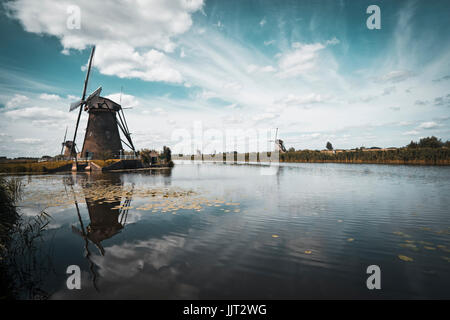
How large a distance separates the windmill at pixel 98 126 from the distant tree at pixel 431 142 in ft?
247

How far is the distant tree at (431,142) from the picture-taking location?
55688 millimetres

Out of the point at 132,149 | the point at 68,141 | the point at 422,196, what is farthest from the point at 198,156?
the point at 422,196

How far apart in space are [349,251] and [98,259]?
5.78 meters

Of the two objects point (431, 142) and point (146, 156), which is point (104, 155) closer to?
point (146, 156)

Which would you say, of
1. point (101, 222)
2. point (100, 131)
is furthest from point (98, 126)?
point (101, 222)

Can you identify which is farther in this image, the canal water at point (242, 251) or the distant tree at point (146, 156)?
the distant tree at point (146, 156)

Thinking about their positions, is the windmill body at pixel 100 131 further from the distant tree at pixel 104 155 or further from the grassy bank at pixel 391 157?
the grassy bank at pixel 391 157

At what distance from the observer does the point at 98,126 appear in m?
34.1

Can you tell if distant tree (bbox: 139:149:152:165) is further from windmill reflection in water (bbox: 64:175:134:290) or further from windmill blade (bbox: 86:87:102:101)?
windmill reflection in water (bbox: 64:175:134:290)

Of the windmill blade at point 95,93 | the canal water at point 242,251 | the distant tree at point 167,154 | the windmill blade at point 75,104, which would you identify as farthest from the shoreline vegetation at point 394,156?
the windmill blade at point 75,104

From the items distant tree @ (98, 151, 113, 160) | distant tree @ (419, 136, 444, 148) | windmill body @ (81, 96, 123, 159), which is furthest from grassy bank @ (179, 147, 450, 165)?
distant tree @ (98, 151, 113, 160)

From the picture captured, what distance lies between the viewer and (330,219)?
297 inches

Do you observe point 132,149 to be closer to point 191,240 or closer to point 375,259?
point 191,240
